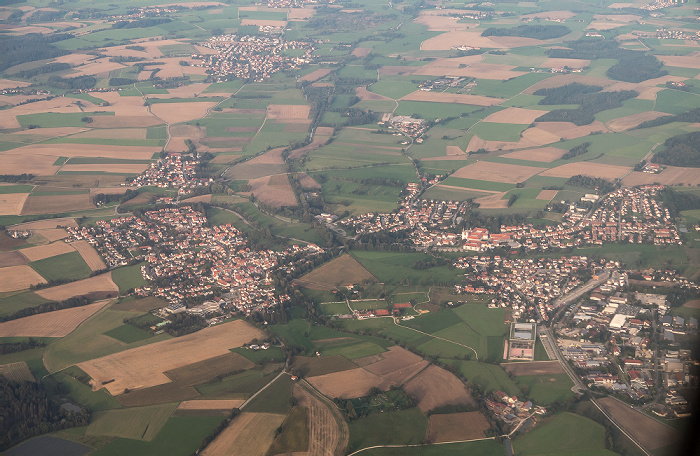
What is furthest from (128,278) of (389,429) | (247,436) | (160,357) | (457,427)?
(457,427)

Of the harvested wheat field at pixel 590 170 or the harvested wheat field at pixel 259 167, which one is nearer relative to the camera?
the harvested wheat field at pixel 590 170

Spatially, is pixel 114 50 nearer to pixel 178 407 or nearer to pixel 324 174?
pixel 324 174

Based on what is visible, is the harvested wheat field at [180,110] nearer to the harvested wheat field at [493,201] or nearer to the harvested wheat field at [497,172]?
the harvested wheat field at [497,172]

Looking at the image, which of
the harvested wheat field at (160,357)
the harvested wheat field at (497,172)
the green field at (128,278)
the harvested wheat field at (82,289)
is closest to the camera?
the harvested wheat field at (160,357)

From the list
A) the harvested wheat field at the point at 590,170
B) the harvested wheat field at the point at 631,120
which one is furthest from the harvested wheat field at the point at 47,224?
the harvested wheat field at the point at 631,120

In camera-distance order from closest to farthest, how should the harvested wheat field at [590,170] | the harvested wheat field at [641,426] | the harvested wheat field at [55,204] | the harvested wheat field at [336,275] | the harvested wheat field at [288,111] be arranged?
1. the harvested wheat field at [641,426]
2. the harvested wheat field at [336,275]
3. the harvested wheat field at [55,204]
4. the harvested wheat field at [590,170]
5. the harvested wheat field at [288,111]

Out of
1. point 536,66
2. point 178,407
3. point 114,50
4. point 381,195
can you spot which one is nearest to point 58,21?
point 114,50
